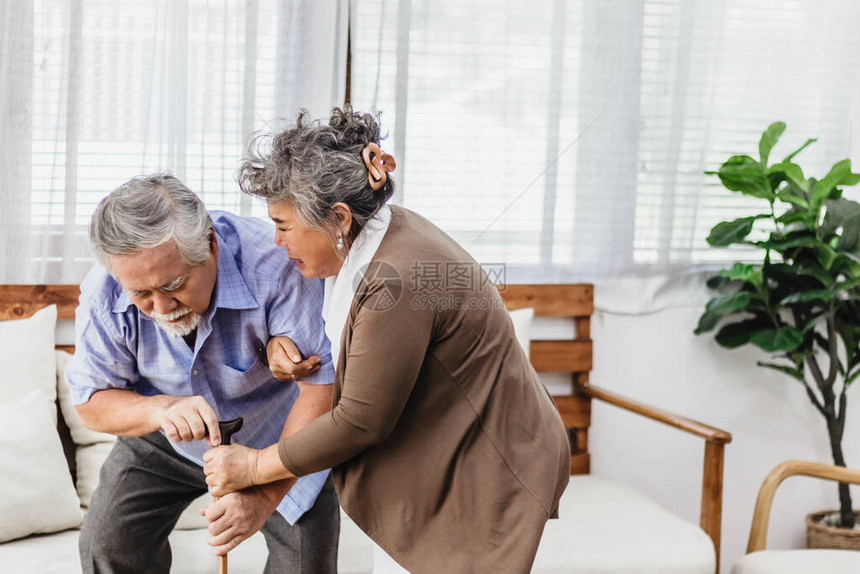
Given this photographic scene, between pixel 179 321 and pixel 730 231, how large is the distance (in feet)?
5.94

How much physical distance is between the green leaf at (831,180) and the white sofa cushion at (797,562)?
106cm

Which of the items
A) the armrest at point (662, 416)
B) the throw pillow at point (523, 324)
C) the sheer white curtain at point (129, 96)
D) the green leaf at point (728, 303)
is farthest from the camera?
the green leaf at point (728, 303)

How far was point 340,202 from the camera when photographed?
132 cm

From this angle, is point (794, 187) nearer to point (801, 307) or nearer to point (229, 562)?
point (801, 307)

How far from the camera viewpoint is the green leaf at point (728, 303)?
2570 mm

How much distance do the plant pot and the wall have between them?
101 millimetres

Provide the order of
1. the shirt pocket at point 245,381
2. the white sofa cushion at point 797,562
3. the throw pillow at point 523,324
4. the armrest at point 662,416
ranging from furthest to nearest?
the throw pillow at point 523,324
the armrest at point 662,416
the white sofa cushion at point 797,562
the shirt pocket at point 245,381

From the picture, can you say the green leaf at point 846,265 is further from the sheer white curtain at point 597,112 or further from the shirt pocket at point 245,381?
the shirt pocket at point 245,381

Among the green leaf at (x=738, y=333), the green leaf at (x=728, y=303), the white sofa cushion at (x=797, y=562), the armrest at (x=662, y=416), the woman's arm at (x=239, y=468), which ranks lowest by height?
the white sofa cushion at (x=797, y=562)

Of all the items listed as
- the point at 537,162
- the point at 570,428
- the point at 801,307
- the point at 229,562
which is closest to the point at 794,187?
the point at 801,307

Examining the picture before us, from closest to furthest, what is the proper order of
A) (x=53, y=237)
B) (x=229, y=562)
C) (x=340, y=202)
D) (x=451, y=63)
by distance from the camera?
1. (x=340, y=202)
2. (x=229, y=562)
3. (x=53, y=237)
4. (x=451, y=63)

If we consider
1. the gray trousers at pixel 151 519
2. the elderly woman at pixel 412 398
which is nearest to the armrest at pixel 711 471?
the elderly woman at pixel 412 398

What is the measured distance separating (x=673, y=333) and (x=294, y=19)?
1.61m

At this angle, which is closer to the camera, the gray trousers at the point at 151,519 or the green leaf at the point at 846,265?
the gray trousers at the point at 151,519
